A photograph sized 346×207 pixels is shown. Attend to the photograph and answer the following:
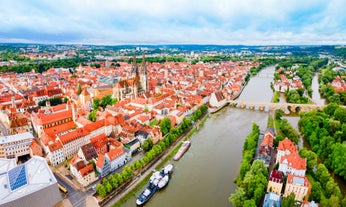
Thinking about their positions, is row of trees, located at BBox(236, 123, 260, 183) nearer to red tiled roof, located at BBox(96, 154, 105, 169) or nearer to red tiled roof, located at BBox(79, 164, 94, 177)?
red tiled roof, located at BBox(96, 154, 105, 169)

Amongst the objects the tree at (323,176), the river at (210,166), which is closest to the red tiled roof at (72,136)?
the river at (210,166)

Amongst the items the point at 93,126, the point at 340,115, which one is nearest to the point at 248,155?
the point at 93,126

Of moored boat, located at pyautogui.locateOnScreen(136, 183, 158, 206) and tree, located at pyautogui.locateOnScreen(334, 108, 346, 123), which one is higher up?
tree, located at pyautogui.locateOnScreen(334, 108, 346, 123)

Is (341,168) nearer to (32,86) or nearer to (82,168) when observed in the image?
(82,168)

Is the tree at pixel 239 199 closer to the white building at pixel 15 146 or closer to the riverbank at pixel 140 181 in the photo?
the riverbank at pixel 140 181

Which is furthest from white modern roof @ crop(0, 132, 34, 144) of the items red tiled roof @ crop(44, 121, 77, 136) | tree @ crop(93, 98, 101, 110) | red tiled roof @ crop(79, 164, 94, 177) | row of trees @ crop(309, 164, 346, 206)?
row of trees @ crop(309, 164, 346, 206)

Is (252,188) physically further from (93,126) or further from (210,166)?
(93,126)
